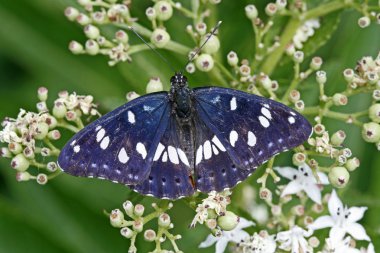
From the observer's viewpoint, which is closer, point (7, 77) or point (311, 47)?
point (311, 47)

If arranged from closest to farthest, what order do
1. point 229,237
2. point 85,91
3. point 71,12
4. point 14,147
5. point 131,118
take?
point 131,118
point 14,147
point 229,237
point 71,12
point 85,91

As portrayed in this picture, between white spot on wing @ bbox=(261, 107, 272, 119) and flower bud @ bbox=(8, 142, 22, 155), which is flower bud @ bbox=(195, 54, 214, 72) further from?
flower bud @ bbox=(8, 142, 22, 155)

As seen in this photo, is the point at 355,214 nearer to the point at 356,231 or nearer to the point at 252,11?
the point at 356,231

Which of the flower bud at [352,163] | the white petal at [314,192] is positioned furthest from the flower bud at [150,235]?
the flower bud at [352,163]

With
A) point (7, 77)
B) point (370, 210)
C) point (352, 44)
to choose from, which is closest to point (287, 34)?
point (352, 44)

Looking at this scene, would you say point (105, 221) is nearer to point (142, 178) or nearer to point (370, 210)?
point (142, 178)

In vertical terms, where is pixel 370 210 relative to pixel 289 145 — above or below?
above

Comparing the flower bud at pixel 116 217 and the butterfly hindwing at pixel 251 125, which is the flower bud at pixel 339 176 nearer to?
the butterfly hindwing at pixel 251 125

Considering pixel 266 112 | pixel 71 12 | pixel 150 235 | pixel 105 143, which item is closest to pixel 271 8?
pixel 266 112

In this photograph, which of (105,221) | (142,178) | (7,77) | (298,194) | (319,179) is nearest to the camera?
(142,178)
